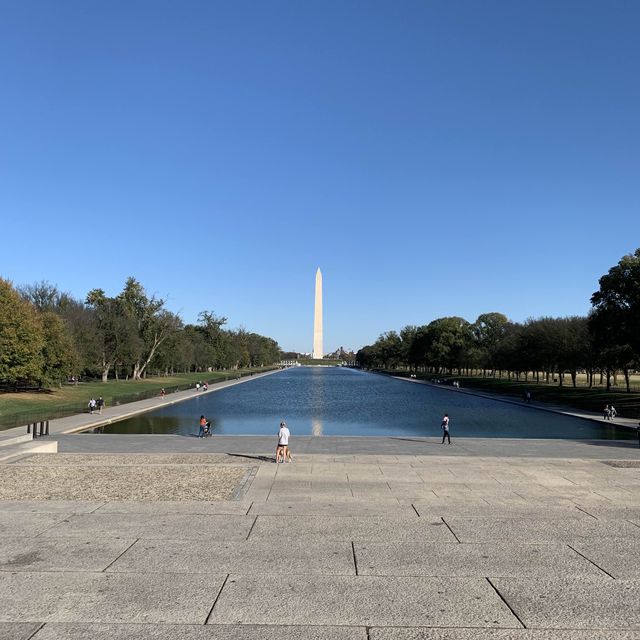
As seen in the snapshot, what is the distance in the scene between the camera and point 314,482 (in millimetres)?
15008

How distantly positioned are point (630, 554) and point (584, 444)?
17.6 m

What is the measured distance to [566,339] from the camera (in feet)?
220

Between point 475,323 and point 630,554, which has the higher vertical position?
point 475,323

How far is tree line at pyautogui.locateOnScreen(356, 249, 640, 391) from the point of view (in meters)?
48.9

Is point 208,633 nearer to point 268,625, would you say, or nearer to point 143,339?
point 268,625

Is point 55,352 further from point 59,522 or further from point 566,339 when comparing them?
point 566,339

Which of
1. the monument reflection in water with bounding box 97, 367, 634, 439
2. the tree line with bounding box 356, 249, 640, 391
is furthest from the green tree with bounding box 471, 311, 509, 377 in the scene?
the monument reflection in water with bounding box 97, 367, 634, 439

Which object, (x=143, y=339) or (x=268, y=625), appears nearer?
(x=268, y=625)

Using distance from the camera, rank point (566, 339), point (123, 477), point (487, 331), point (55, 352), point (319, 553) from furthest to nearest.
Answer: point (487, 331) < point (566, 339) < point (55, 352) < point (123, 477) < point (319, 553)

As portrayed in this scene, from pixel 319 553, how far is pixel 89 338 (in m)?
66.1

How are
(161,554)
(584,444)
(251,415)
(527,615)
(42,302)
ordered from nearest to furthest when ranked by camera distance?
(527,615)
(161,554)
(584,444)
(251,415)
(42,302)

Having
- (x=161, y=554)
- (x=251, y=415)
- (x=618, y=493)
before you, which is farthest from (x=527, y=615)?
(x=251, y=415)

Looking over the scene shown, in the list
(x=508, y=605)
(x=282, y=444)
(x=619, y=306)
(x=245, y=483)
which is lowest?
(x=245, y=483)

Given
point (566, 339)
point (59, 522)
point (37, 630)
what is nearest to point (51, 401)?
point (59, 522)
